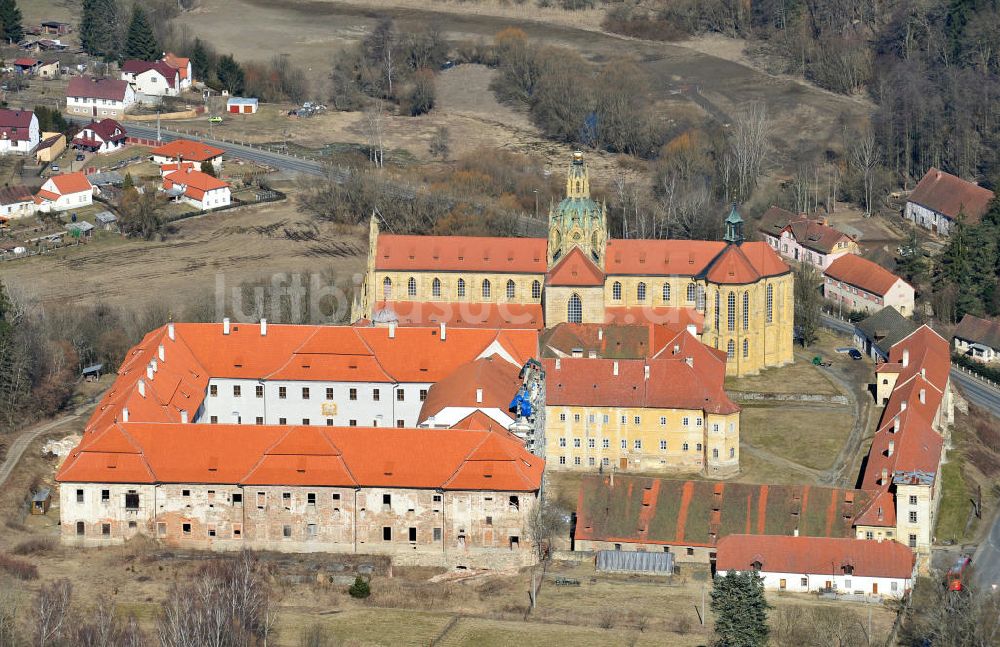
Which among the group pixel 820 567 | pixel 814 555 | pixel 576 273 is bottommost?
pixel 820 567

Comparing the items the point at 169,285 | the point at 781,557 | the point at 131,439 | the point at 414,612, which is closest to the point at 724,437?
the point at 781,557

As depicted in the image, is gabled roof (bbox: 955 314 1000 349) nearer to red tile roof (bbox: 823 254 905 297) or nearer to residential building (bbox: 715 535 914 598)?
red tile roof (bbox: 823 254 905 297)

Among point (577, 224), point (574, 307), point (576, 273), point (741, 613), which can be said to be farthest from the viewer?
point (577, 224)

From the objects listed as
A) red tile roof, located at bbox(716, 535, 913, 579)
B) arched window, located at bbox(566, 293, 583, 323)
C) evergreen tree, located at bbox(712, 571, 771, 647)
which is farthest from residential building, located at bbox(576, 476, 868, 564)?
arched window, located at bbox(566, 293, 583, 323)

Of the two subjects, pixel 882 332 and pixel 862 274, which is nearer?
pixel 882 332

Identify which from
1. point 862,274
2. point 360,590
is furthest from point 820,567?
point 862,274

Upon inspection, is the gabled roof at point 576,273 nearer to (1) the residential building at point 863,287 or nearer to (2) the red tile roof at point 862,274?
(1) the residential building at point 863,287

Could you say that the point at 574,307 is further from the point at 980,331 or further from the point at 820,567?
the point at 820,567
